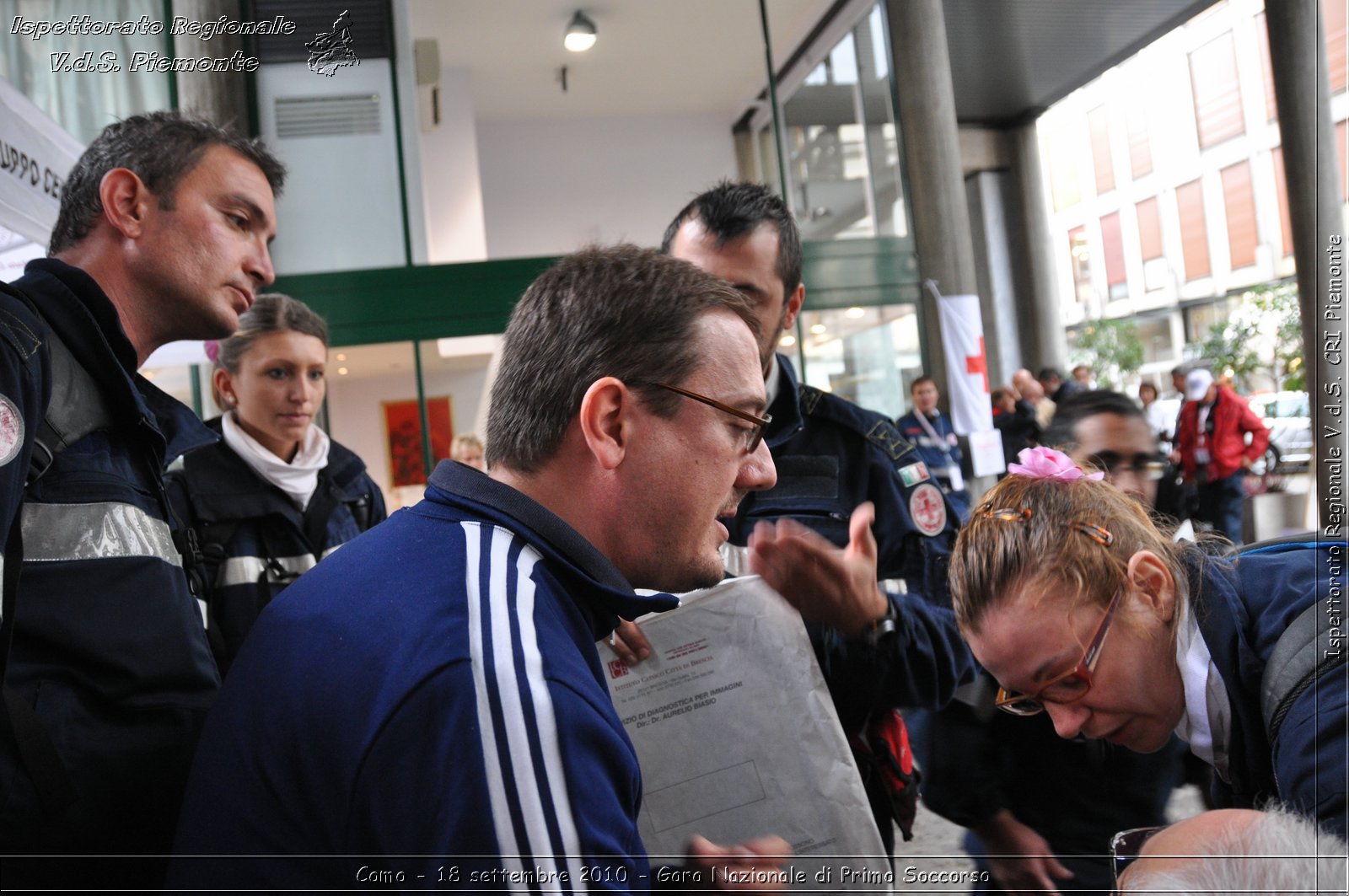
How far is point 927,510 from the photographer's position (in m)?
1.69

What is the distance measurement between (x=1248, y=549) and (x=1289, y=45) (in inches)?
25.1

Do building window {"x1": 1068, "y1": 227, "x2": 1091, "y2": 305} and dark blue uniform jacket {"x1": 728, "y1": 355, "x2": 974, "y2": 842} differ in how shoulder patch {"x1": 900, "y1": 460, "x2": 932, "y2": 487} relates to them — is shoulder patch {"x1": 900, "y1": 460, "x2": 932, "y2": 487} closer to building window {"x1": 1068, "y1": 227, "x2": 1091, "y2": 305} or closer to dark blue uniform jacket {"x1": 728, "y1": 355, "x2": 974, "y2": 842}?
dark blue uniform jacket {"x1": 728, "y1": 355, "x2": 974, "y2": 842}

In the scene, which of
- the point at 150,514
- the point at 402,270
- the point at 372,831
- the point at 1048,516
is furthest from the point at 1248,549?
the point at 402,270

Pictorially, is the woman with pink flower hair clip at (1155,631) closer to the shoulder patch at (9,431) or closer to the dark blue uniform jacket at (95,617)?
the dark blue uniform jacket at (95,617)

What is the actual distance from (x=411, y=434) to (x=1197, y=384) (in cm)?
668

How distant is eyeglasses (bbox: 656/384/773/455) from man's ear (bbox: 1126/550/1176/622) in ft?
1.52

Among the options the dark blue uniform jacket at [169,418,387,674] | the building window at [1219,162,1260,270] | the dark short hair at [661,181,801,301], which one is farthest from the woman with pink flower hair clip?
the dark blue uniform jacket at [169,418,387,674]

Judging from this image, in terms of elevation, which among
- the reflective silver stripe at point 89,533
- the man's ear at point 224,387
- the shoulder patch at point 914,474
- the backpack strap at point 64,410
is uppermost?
the man's ear at point 224,387

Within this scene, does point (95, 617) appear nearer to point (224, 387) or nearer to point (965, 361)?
point (965, 361)

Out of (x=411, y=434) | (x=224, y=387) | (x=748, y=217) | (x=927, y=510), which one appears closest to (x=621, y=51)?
(x=224, y=387)

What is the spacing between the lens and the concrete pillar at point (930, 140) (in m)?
1.48

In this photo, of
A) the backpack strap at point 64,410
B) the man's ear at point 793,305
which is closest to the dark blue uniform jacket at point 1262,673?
the man's ear at point 793,305

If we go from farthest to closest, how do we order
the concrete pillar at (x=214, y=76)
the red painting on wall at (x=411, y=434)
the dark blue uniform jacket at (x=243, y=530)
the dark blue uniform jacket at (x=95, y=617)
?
the red painting on wall at (x=411, y=434) < the concrete pillar at (x=214, y=76) < the dark blue uniform jacket at (x=243, y=530) < the dark blue uniform jacket at (x=95, y=617)

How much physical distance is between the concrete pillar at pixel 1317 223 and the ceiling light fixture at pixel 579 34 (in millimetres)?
2812
